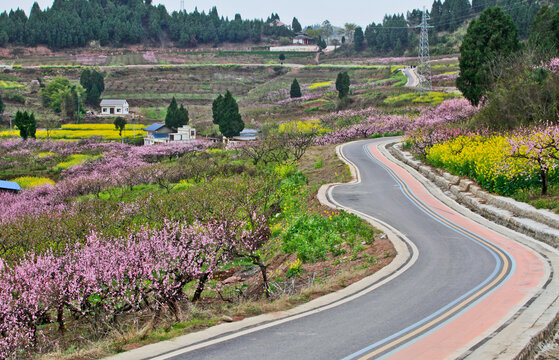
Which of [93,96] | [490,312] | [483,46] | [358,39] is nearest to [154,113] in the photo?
[93,96]

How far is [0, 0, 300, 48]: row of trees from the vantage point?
499ft

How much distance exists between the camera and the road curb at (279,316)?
31.5ft

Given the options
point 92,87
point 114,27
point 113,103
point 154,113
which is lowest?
point 154,113

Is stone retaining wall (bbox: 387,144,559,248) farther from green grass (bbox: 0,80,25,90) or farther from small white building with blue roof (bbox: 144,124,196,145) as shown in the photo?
green grass (bbox: 0,80,25,90)

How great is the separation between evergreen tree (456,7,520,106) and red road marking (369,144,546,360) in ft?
94.5

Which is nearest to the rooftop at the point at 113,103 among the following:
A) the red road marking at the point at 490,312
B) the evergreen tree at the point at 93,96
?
the evergreen tree at the point at 93,96

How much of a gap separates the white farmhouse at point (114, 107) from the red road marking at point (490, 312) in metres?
85.8

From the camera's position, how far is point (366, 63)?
132 meters

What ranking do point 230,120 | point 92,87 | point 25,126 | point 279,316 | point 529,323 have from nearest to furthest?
point 529,323, point 279,316, point 230,120, point 25,126, point 92,87

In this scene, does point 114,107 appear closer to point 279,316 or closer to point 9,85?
point 9,85

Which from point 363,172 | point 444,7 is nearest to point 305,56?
point 444,7

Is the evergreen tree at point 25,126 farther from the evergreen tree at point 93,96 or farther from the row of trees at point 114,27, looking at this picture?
the row of trees at point 114,27

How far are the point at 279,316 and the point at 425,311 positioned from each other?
10.4 feet

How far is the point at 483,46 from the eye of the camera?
45.4 meters
